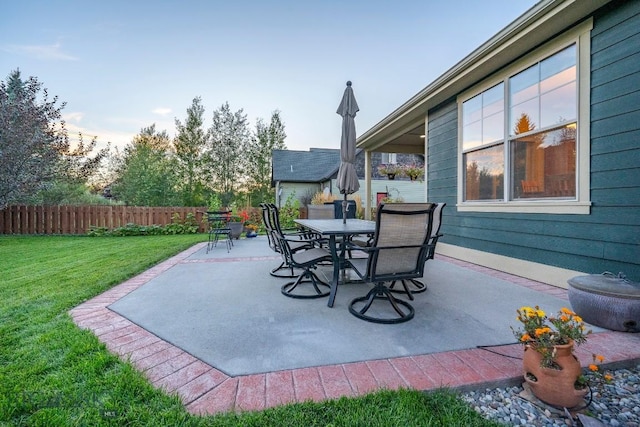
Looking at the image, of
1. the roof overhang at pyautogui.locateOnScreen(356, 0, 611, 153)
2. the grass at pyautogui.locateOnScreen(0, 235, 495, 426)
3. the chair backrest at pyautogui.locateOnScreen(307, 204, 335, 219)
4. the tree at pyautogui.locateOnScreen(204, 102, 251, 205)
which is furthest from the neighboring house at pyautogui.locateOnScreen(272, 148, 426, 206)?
the grass at pyautogui.locateOnScreen(0, 235, 495, 426)

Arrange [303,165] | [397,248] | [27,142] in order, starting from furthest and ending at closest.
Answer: [303,165]
[27,142]
[397,248]

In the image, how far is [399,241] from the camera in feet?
7.81

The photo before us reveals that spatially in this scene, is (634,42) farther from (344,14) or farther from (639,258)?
(344,14)

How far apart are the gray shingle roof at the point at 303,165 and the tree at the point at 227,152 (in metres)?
3.10

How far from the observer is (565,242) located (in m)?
3.36

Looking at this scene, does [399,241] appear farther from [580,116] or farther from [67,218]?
[67,218]

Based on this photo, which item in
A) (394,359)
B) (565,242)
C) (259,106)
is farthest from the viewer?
(259,106)

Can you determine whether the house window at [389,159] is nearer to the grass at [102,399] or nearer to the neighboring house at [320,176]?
the neighboring house at [320,176]

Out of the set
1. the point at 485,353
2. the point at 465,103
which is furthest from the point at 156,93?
the point at 485,353

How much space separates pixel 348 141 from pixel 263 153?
1872 centimetres

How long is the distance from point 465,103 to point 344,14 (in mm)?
4461

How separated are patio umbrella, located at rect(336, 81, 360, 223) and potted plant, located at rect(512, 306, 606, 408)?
2785mm

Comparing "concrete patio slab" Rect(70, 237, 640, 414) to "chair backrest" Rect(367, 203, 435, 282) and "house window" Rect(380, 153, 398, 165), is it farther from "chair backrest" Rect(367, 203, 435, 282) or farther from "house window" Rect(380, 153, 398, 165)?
"house window" Rect(380, 153, 398, 165)

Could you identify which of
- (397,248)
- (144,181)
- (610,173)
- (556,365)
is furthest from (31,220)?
(610,173)
